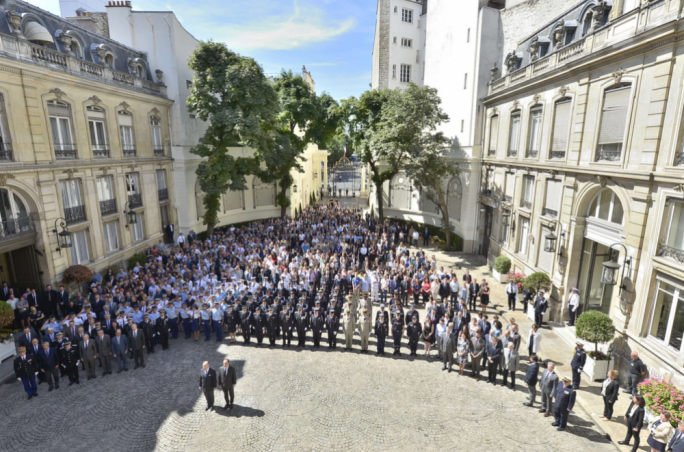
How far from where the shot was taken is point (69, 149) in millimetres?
17750

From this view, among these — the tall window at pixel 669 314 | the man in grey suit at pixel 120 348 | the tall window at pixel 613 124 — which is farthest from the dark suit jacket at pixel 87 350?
the tall window at pixel 613 124

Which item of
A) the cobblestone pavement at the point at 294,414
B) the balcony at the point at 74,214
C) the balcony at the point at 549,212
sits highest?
the balcony at the point at 549,212

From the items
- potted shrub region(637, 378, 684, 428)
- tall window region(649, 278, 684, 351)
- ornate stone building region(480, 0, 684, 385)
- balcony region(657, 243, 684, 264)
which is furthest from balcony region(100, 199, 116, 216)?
tall window region(649, 278, 684, 351)

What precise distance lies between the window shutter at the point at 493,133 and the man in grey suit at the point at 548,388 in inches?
619

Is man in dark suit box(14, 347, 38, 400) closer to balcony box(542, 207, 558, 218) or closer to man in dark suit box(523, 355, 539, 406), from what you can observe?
man in dark suit box(523, 355, 539, 406)

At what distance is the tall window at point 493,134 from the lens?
2228cm

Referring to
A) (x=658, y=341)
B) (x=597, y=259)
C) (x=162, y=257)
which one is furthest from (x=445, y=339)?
(x=162, y=257)

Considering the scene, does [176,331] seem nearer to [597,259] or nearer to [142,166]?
[142,166]

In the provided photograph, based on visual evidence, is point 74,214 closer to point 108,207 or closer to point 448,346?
point 108,207

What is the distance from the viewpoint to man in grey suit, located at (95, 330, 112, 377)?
11664mm

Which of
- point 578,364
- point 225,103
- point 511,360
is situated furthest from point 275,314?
point 225,103

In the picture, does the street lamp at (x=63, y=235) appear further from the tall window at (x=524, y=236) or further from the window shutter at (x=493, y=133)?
the window shutter at (x=493, y=133)

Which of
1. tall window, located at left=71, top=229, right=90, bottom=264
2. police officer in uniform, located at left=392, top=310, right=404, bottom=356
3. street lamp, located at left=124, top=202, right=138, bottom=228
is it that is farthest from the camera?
street lamp, located at left=124, top=202, right=138, bottom=228

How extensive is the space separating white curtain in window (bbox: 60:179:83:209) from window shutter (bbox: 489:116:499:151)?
75.3ft
